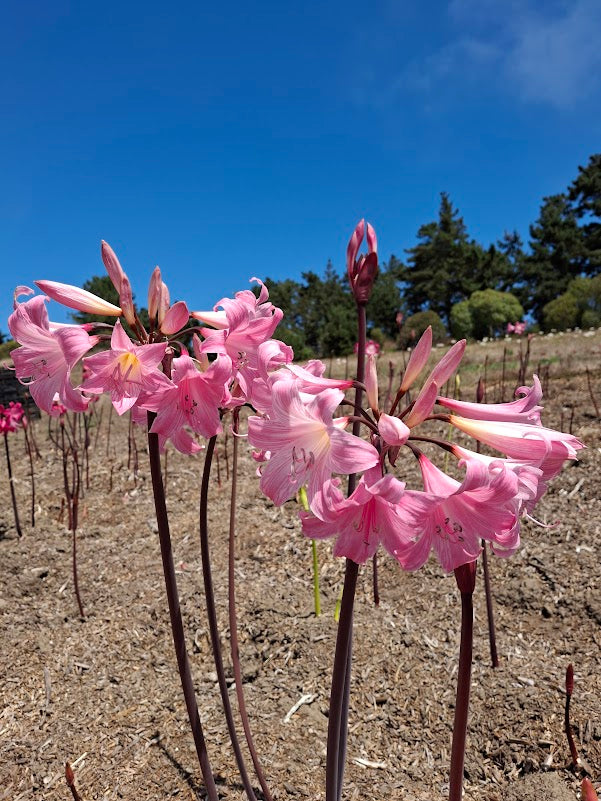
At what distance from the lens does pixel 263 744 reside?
6.86 feet

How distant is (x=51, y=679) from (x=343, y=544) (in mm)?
2359

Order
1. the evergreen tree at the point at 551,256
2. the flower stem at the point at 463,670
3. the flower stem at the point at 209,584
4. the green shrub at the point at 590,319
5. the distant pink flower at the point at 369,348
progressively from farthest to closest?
the evergreen tree at the point at 551,256, the green shrub at the point at 590,319, the distant pink flower at the point at 369,348, the flower stem at the point at 209,584, the flower stem at the point at 463,670

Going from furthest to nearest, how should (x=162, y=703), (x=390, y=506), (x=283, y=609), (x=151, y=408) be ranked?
(x=283, y=609), (x=162, y=703), (x=151, y=408), (x=390, y=506)

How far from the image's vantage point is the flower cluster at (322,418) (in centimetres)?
91

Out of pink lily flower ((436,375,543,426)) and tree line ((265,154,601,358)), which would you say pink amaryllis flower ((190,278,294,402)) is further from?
tree line ((265,154,601,358))

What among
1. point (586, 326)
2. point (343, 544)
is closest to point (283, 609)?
point (343, 544)

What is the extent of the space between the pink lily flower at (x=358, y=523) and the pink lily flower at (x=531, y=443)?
253 millimetres

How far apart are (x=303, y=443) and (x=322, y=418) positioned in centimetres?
11

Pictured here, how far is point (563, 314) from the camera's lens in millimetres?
21969

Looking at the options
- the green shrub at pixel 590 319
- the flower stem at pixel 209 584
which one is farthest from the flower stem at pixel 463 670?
the green shrub at pixel 590 319

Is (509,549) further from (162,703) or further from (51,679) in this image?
(51,679)

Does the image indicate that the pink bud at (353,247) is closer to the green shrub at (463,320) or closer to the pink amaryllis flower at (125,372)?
the pink amaryllis flower at (125,372)

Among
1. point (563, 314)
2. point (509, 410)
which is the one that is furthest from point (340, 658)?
point (563, 314)

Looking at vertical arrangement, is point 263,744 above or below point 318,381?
below
